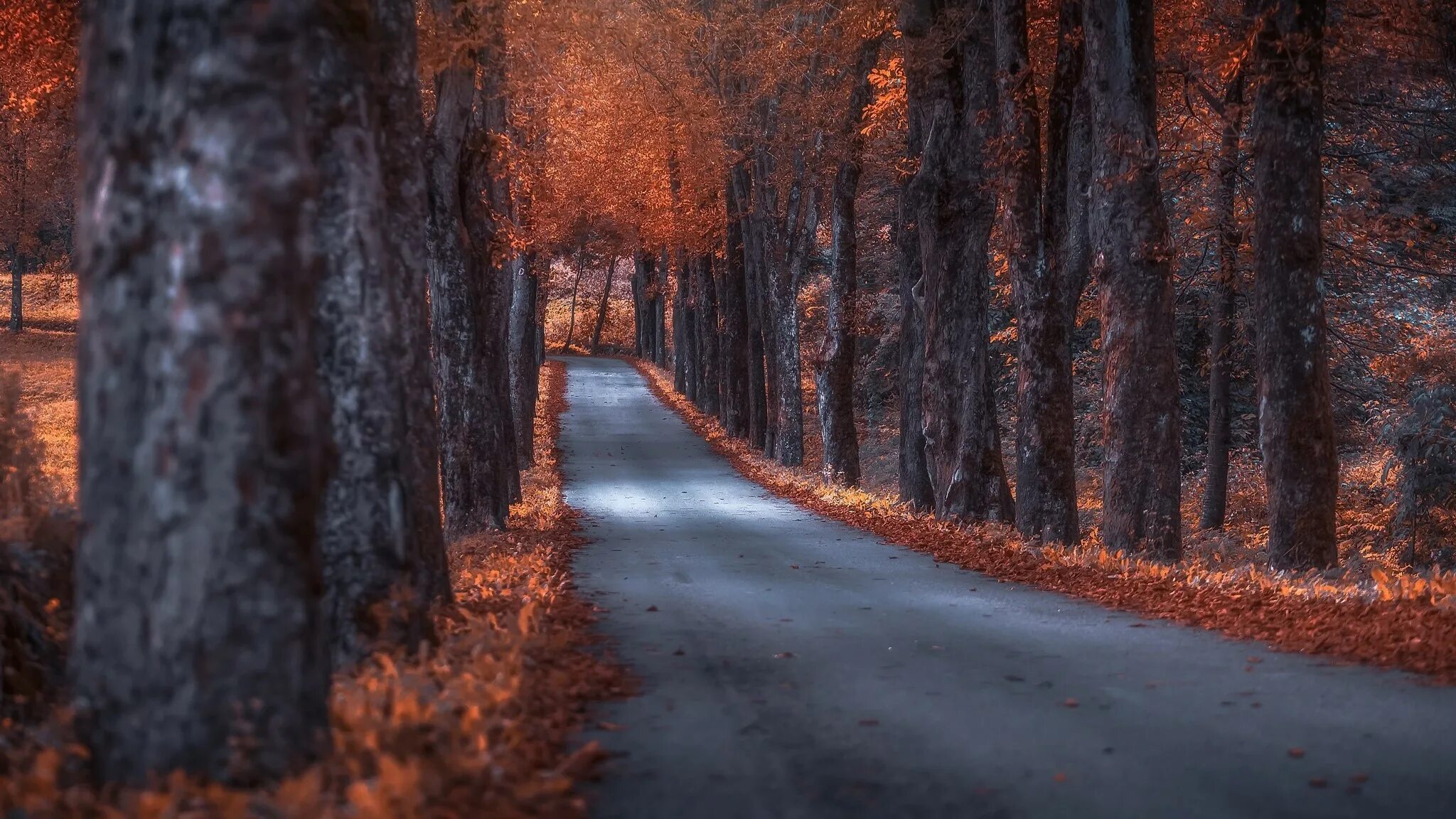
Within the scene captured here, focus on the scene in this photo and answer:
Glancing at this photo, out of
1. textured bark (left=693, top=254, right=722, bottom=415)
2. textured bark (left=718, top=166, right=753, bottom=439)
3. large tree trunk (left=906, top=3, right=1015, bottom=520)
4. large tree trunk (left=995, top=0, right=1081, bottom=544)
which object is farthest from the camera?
textured bark (left=693, top=254, right=722, bottom=415)

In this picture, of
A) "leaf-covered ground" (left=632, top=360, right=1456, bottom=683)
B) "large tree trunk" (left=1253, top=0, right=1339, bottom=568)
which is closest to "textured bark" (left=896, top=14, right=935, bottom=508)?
"leaf-covered ground" (left=632, top=360, right=1456, bottom=683)

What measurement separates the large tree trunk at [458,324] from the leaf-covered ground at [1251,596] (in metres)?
6.10

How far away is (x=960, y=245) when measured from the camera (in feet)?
66.0

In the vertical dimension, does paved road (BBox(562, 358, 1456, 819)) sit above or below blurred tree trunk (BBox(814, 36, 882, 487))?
below

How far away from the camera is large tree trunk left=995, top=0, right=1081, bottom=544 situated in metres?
17.6

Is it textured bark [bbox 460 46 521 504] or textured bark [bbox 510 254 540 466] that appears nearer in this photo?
textured bark [bbox 460 46 521 504]

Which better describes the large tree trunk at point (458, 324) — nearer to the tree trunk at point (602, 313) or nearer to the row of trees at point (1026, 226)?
the row of trees at point (1026, 226)

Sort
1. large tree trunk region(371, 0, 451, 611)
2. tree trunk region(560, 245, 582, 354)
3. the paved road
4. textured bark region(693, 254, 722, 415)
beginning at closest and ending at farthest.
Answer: the paved road → large tree trunk region(371, 0, 451, 611) → textured bark region(693, 254, 722, 415) → tree trunk region(560, 245, 582, 354)

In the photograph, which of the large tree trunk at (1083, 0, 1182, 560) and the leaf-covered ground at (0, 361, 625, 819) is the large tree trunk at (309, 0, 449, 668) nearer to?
the leaf-covered ground at (0, 361, 625, 819)

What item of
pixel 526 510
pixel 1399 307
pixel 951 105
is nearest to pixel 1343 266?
pixel 1399 307

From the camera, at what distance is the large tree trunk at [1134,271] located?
14.9 m

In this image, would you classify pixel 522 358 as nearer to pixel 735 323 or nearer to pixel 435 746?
pixel 735 323

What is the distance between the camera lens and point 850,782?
5.93 metres

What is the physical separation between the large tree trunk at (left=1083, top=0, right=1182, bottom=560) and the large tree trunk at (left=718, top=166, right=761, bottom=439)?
20.1m
